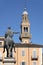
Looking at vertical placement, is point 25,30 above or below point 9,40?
above

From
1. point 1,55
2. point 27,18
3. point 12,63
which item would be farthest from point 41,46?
point 12,63

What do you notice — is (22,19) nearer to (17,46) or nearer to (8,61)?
(17,46)

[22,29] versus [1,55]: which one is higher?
[22,29]

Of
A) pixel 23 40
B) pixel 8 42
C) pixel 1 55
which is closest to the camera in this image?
pixel 8 42

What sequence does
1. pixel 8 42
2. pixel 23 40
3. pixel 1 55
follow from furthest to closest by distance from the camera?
pixel 23 40
pixel 1 55
pixel 8 42

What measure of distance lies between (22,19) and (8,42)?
2709 inches

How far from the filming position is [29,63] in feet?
297

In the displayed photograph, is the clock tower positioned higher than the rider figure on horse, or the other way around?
the clock tower

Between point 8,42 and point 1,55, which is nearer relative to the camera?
point 8,42

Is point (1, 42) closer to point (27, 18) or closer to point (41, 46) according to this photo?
point (41, 46)

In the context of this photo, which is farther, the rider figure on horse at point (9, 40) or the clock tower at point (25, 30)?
the clock tower at point (25, 30)

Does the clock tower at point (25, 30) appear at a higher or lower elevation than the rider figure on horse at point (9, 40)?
higher

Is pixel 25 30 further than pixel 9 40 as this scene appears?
Yes

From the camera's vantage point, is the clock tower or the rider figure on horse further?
the clock tower
